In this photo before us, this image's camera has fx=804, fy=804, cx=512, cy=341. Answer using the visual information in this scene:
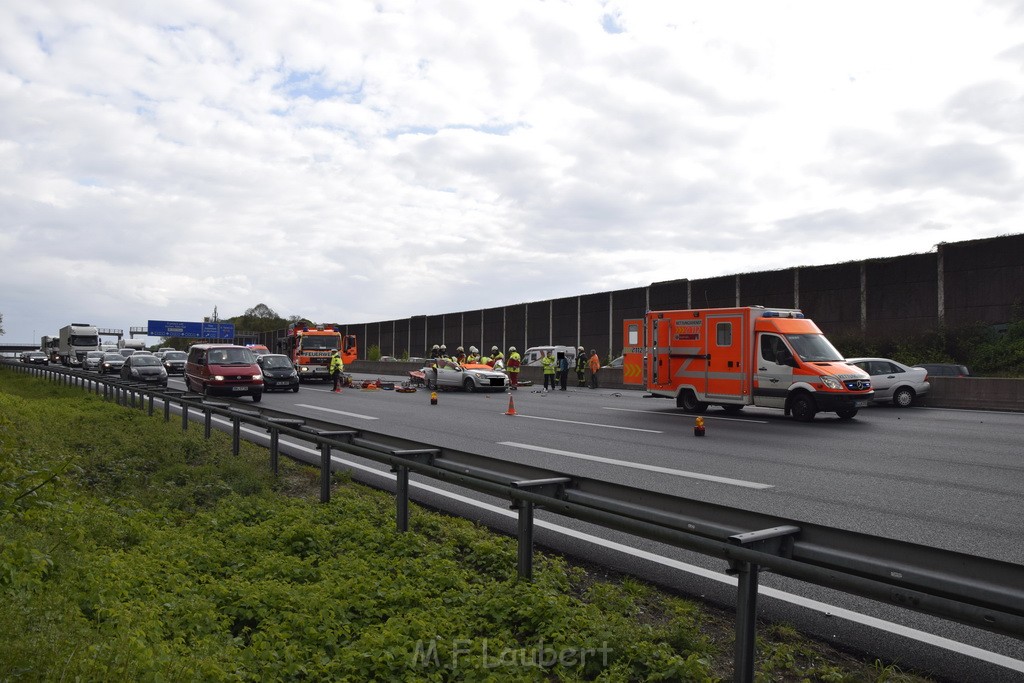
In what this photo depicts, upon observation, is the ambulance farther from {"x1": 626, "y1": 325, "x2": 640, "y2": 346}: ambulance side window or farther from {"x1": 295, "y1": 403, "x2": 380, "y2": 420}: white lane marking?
{"x1": 295, "y1": 403, "x2": 380, "y2": 420}: white lane marking

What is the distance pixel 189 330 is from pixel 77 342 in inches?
1341

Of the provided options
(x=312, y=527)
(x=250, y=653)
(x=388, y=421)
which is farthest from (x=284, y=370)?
(x=250, y=653)

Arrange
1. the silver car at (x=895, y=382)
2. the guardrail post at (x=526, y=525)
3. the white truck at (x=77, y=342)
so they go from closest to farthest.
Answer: the guardrail post at (x=526, y=525) → the silver car at (x=895, y=382) → the white truck at (x=77, y=342)

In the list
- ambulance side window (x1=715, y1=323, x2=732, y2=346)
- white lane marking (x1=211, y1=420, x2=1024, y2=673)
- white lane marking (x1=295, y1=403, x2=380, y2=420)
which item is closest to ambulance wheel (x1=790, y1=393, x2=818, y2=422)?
ambulance side window (x1=715, y1=323, x2=732, y2=346)

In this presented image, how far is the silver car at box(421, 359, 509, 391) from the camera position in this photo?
30906 millimetres

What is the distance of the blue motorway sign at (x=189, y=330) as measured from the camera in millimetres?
96438

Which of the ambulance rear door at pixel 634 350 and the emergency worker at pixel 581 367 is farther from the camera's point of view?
the emergency worker at pixel 581 367

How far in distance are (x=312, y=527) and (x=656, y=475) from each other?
17.8 feet

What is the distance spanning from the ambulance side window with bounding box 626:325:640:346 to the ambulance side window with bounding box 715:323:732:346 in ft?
14.0

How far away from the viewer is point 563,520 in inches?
310

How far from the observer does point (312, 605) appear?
4.76m

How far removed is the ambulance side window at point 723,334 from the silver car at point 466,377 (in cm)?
1237

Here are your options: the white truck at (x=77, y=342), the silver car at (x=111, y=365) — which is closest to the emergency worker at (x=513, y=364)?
the silver car at (x=111, y=365)

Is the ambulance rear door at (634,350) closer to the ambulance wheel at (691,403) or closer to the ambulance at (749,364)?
the ambulance at (749,364)
